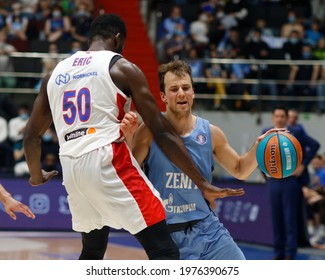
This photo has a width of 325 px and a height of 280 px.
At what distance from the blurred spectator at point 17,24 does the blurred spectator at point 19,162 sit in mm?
3151

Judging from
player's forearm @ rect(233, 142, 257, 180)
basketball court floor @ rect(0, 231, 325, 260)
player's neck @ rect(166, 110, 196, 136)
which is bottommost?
basketball court floor @ rect(0, 231, 325, 260)

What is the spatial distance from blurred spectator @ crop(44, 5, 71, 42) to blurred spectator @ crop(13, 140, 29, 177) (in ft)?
11.0

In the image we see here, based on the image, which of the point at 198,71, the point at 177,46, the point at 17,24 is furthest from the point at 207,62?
the point at 17,24

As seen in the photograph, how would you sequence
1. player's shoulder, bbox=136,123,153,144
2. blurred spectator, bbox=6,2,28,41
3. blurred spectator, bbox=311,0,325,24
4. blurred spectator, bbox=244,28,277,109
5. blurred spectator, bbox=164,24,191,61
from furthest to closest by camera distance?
blurred spectator, bbox=311,0,325,24 < blurred spectator, bbox=6,2,28,41 < blurred spectator, bbox=164,24,191,61 < blurred spectator, bbox=244,28,277,109 < player's shoulder, bbox=136,123,153,144

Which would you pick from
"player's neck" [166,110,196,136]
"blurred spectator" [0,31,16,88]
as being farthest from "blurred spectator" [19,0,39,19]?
"player's neck" [166,110,196,136]

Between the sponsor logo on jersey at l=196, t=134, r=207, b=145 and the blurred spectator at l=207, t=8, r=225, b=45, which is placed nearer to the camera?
the sponsor logo on jersey at l=196, t=134, r=207, b=145

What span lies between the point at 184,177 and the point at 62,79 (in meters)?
1.03

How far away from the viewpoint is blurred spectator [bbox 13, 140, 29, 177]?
1269 centimetres

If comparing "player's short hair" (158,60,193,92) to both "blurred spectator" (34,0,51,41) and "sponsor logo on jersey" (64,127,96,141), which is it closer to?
"sponsor logo on jersey" (64,127,96,141)

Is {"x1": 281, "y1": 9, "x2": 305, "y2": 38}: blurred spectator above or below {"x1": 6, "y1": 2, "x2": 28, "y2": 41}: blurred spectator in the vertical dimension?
below

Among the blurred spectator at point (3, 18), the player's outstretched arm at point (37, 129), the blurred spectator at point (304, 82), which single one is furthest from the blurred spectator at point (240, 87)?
the player's outstretched arm at point (37, 129)

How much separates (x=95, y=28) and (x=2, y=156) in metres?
8.40

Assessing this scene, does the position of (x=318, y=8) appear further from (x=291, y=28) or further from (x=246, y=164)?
(x=246, y=164)
